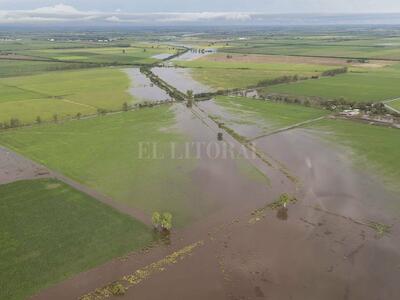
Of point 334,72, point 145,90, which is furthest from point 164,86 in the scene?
point 334,72

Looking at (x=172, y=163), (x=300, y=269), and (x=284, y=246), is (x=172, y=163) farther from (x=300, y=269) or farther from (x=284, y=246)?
(x=300, y=269)

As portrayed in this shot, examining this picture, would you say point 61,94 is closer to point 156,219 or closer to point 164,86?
point 164,86

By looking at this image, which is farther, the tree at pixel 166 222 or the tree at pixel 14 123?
the tree at pixel 14 123

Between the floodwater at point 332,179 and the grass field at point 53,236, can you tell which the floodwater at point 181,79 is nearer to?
the floodwater at point 332,179

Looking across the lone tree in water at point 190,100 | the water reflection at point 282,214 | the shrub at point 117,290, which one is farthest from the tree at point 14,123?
the water reflection at point 282,214

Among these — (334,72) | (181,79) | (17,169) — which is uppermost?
(334,72)

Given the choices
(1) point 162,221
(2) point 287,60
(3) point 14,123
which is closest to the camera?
(1) point 162,221
